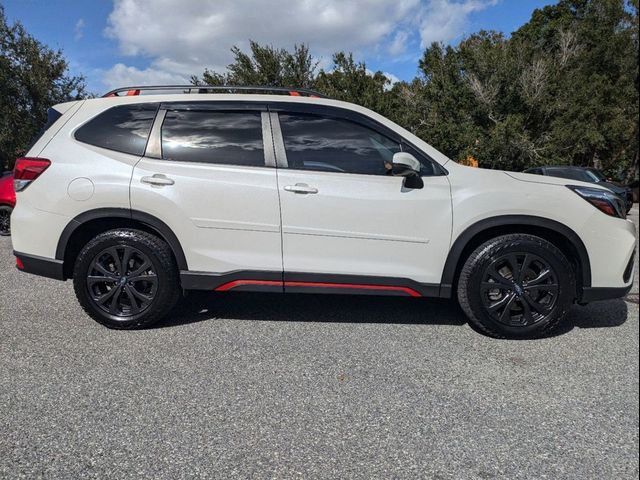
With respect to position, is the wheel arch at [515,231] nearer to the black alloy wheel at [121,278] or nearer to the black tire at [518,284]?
the black tire at [518,284]

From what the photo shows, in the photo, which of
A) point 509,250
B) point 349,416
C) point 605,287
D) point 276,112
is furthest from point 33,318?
point 605,287

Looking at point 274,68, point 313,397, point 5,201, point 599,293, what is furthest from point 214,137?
point 274,68

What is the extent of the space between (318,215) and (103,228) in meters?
1.73

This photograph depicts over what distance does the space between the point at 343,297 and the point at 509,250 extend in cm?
164

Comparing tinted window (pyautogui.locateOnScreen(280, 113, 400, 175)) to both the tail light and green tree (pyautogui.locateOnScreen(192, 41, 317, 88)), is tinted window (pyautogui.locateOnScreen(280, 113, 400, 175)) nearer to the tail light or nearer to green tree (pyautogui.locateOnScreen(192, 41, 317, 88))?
the tail light

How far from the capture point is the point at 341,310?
12.8 ft

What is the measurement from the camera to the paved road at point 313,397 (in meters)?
2.00

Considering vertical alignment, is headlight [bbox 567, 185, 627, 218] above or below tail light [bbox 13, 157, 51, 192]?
Result: below

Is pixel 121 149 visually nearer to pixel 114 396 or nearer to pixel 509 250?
pixel 114 396

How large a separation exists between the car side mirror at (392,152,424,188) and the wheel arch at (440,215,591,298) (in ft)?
1.71

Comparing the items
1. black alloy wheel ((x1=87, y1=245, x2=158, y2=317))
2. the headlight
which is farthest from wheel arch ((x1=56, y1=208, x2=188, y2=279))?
the headlight

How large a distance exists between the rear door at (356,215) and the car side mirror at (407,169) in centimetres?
4

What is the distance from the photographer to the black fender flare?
329 centimetres

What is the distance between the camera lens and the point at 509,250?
10.6 feet
